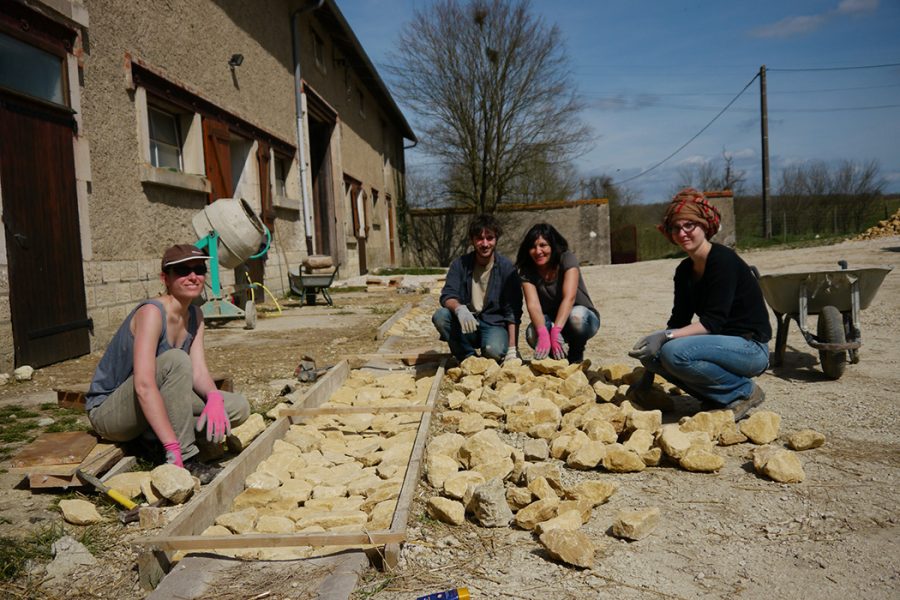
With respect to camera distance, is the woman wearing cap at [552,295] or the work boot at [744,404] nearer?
the work boot at [744,404]

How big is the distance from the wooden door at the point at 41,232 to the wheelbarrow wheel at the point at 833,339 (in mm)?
5651

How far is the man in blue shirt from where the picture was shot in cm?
464

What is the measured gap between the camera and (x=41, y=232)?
509 cm

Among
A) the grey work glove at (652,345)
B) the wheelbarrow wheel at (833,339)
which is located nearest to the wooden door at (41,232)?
the grey work glove at (652,345)

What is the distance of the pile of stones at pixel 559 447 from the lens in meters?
2.31

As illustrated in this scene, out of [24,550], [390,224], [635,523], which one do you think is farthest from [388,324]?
[390,224]

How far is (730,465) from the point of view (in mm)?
2854

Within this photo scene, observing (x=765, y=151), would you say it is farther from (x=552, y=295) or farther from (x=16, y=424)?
(x=16, y=424)

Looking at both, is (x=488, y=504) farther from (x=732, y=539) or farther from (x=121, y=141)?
(x=121, y=141)

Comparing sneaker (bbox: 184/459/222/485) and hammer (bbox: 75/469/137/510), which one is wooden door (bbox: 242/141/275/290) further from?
hammer (bbox: 75/469/137/510)

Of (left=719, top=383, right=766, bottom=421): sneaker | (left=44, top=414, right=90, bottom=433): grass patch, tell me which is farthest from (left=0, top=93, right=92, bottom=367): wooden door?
(left=719, top=383, right=766, bottom=421): sneaker

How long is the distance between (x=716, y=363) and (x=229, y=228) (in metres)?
5.66

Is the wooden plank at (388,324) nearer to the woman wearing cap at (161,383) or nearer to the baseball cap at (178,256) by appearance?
the woman wearing cap at (161,383)

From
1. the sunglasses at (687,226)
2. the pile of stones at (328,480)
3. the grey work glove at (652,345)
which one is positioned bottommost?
the pile of stones at (328,480)
